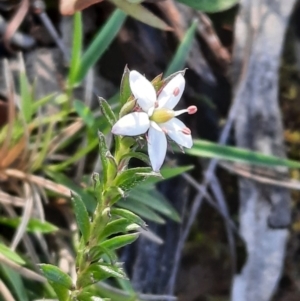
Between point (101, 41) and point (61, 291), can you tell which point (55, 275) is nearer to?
point (61, 291)

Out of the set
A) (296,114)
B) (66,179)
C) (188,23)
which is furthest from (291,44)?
(66,179)

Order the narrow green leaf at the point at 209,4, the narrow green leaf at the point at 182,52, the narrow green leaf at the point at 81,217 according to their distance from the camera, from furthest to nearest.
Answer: the narrow green leaf at the point at 182,52 < the narrow green leaf at the point at 209,4 < the narrow green leaf at the point at 81,217

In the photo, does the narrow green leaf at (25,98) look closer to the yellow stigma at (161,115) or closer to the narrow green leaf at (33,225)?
the narrow green leaf at (33,225)

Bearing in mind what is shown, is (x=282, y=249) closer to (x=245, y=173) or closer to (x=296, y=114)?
(x=245, y=173)

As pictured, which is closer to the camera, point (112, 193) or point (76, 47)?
point (112, 193)

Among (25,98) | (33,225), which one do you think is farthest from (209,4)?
(33,225)

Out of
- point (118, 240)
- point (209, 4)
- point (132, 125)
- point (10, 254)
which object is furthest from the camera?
point (209, 4)

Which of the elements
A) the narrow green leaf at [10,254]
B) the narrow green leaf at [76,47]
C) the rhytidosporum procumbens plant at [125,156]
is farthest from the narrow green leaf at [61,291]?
the narrow green leaf at [76,47]
